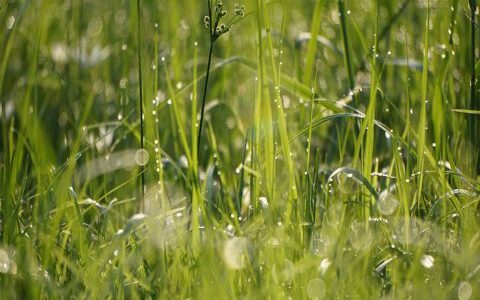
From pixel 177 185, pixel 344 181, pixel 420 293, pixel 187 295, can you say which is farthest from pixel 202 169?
pixel 420 293

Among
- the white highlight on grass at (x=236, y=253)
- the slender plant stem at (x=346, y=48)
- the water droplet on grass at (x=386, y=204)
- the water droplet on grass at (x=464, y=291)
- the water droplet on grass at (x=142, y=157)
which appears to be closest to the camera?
the water droplet on grass at (x=464, y=291)

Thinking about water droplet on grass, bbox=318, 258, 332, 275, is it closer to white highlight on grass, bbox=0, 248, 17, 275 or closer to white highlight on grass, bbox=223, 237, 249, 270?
white highlight on grass, bbox=223, 237, 249, 270

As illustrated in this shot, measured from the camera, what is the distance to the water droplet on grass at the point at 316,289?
5.27 feet

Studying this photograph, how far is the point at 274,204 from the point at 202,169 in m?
0.97

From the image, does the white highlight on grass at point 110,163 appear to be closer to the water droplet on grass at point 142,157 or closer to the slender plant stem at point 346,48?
the water droplet on grass at point 142,157

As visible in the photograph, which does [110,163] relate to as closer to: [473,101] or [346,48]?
[346,48]

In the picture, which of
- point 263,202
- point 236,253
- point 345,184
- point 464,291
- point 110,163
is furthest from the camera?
point 110,163

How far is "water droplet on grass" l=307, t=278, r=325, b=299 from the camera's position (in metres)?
1.61

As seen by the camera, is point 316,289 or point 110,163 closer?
point 316,289

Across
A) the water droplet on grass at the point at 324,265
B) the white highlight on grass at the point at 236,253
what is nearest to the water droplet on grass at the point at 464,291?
the water droplet on grass at the point at 324,265

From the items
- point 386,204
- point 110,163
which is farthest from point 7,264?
point 386,204

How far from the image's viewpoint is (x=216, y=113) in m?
3.07

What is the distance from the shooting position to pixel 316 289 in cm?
162

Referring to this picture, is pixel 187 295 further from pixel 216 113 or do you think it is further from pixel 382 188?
pixel 216 113
